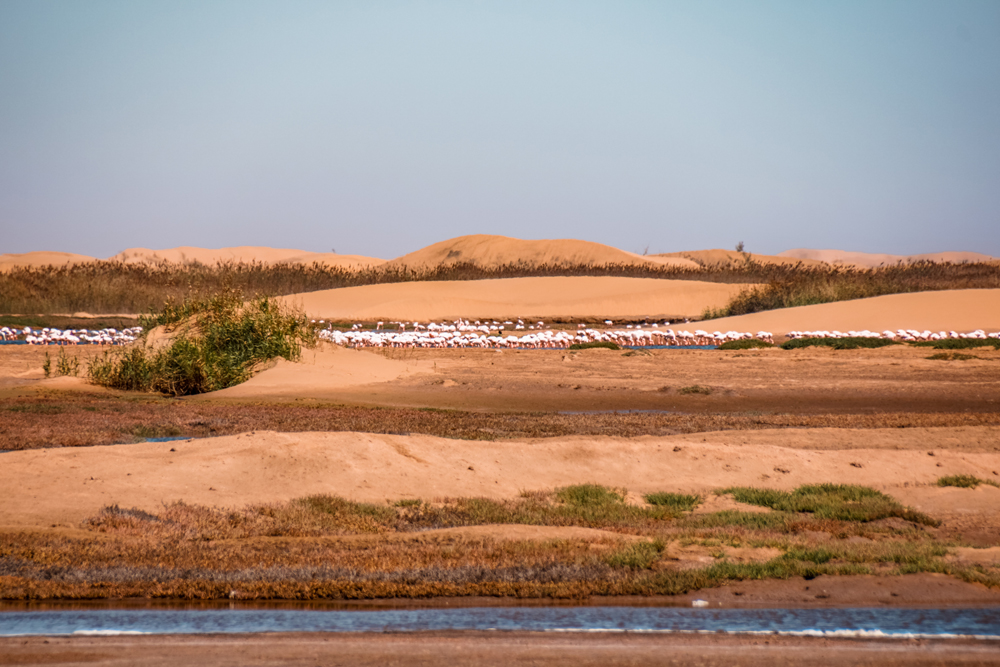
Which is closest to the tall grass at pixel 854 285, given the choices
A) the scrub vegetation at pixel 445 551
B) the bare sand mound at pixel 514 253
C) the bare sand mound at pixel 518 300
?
the bare sand mound at pixel 518 300

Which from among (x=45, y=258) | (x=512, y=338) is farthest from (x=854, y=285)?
(x=45, y=258)

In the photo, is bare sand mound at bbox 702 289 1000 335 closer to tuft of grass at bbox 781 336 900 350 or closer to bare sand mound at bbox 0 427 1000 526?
tuft of grass at bbox 781 336 900 350

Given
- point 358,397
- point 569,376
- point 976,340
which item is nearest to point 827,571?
point 358,397

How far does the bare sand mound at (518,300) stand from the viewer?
151ft

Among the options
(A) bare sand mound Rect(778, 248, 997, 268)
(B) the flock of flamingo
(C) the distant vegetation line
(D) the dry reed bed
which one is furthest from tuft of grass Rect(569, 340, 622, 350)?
(A) bare sand mound Rect(778, 248, 997, 268)

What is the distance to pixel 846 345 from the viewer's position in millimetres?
26453

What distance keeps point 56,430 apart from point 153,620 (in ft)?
25.6

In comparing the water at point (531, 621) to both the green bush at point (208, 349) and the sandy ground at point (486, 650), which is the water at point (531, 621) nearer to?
the sandy ground at point (486, 650)

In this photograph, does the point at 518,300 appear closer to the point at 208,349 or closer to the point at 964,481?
the point at 208,349

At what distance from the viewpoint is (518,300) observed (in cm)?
5166

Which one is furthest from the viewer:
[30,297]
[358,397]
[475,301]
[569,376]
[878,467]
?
[475,301]

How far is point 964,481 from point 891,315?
27759mm

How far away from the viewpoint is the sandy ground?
490cm

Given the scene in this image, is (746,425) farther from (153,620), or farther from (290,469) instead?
(153,620)
